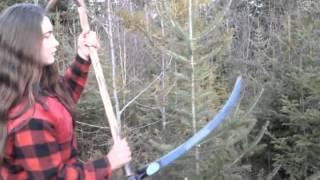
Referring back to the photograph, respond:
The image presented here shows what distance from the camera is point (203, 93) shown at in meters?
3.37

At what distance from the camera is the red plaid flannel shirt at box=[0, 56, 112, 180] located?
150cm

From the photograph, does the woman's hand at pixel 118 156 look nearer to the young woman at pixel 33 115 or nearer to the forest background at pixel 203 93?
the young woman at pixel 33 115

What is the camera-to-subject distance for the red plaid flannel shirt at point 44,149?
1505 mm

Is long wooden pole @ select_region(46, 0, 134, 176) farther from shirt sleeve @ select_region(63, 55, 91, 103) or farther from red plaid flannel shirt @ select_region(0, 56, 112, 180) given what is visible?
red plaid flannel shirt @ select_region(0, 56, 112, 180)

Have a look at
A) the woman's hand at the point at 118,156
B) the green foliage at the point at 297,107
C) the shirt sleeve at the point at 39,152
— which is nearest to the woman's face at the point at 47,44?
the shirt sleeve at the point at 39,152

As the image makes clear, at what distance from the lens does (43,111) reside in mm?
1562

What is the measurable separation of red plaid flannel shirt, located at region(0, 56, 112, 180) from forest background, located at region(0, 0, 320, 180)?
1.72 metres

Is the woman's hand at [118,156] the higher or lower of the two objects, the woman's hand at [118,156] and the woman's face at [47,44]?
the lower

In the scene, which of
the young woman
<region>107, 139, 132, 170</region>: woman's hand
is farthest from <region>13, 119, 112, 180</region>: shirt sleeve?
<region>107, 139, 132, 170</region>: woman's hand

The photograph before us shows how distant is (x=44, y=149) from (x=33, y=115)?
0.12m

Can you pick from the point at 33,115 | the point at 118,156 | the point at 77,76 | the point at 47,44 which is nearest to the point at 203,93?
the point at 77,76

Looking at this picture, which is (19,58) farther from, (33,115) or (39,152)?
(39,152)

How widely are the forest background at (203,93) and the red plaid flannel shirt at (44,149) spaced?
1.72 metres

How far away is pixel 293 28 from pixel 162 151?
3.40 meters
